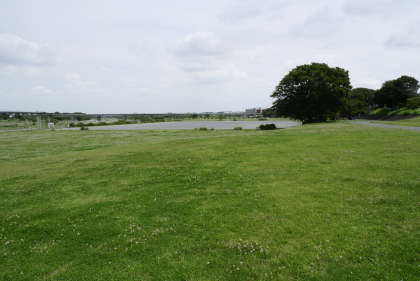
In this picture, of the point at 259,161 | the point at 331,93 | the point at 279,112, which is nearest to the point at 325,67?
the point at 331,93

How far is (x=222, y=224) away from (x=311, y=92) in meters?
61.5

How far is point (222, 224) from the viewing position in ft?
25.7

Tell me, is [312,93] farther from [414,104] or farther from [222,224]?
[222,224]

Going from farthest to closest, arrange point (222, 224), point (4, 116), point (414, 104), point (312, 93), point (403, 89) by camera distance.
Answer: point (4, 116)
point (403, 89)
point (414, 104)
point (312, 93)
point (222, 224)

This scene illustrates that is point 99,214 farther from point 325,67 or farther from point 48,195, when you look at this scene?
point 325,67

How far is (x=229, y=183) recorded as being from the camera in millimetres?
12172

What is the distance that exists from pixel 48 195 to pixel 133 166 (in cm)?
642

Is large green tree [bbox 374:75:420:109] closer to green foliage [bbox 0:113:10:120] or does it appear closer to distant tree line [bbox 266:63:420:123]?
distant tree line [bbox 266:63:420:123]

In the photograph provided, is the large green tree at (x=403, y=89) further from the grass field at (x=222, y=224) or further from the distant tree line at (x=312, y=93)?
the grass field at (x=222, y=224)

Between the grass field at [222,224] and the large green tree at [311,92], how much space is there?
171 ft

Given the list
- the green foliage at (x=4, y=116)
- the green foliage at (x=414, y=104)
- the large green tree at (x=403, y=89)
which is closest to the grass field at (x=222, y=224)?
the green foliage at (x=414, y=104)

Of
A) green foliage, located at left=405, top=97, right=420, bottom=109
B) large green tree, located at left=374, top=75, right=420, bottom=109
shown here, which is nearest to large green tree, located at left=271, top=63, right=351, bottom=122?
green foliage, located at left=405, top=97, right=420, bottom=109

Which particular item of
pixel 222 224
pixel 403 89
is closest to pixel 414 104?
pixel 403 89

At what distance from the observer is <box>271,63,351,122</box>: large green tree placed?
61656 mm
